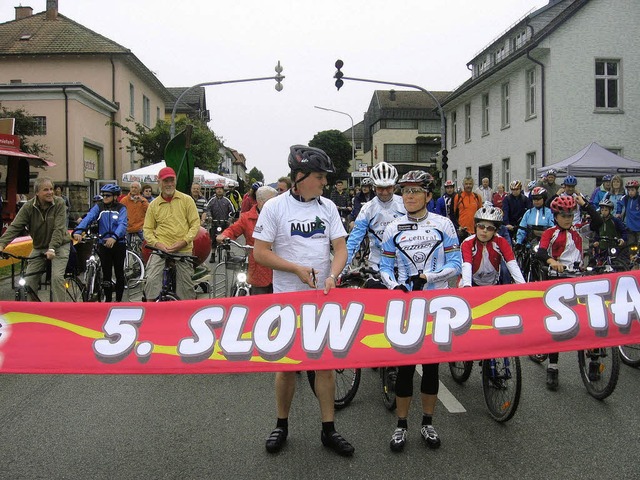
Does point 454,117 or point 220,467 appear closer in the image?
point 220,467

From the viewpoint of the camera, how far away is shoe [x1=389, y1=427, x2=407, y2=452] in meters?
4.44

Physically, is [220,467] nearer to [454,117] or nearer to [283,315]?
[283,315]

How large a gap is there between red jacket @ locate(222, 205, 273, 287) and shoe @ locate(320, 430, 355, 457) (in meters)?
2.54

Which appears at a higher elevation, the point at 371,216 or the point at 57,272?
the point at 371,216

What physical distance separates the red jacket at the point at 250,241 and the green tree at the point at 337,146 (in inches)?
3645

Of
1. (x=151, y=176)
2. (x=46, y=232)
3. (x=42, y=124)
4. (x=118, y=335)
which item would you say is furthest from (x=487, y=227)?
(x=42, y=124)

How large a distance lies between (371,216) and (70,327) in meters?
3.51

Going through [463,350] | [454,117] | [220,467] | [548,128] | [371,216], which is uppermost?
[454,117]

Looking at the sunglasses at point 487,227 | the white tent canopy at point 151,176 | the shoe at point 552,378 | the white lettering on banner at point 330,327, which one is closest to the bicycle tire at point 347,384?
the white lettering on banner at point 330,327

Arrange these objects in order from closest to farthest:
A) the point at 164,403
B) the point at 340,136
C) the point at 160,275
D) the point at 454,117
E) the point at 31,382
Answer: the point at 164,403, the point at 31,382, the point at 160,275, the point at 454,117, the point at 340,136

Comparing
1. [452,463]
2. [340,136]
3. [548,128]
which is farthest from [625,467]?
[340,136]

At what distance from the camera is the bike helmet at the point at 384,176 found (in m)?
6.83

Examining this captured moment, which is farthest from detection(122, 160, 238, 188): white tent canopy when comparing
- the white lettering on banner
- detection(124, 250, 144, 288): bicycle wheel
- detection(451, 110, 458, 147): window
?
detection(451, 110, 458, 147): window

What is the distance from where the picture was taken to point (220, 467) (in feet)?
13.9
